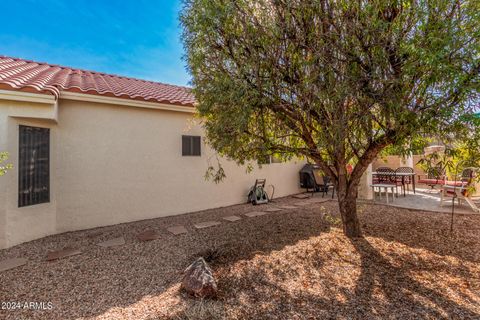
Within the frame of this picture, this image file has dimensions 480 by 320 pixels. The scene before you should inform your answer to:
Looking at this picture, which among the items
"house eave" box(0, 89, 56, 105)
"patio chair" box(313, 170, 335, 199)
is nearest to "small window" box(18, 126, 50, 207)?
"house eave" box(0, 89, 56, 105)

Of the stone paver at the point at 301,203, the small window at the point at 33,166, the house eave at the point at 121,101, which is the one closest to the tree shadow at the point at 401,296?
the stone paver at the point at 301,203

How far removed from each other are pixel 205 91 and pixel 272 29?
5.87 feet

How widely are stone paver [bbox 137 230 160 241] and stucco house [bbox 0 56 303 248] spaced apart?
1.42m

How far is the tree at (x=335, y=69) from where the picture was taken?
10.2 feet

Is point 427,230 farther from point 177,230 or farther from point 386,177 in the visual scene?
point 177,230

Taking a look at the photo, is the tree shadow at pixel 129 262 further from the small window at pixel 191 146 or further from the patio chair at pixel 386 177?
the patio chair at pixel 386 177

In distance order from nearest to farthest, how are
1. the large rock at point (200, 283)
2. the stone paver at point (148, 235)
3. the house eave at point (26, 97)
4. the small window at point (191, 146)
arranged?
1. the large rock at point (200, 283)
2. the house eave at point (26, 97)
3. the stone paver at point (148, 235)
4. the small window at point (191, 146)

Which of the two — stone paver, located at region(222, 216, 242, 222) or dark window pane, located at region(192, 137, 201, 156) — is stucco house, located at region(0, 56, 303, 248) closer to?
dark window pane, located at region(192, 137, 201, 156)

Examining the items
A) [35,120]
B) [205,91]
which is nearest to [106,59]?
[35,120]

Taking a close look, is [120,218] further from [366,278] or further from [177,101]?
[366,278]

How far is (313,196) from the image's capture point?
11156 mm

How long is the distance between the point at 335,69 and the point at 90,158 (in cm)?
671

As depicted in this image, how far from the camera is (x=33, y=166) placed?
18.5ft

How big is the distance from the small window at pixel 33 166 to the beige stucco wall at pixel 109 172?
0.45ft
